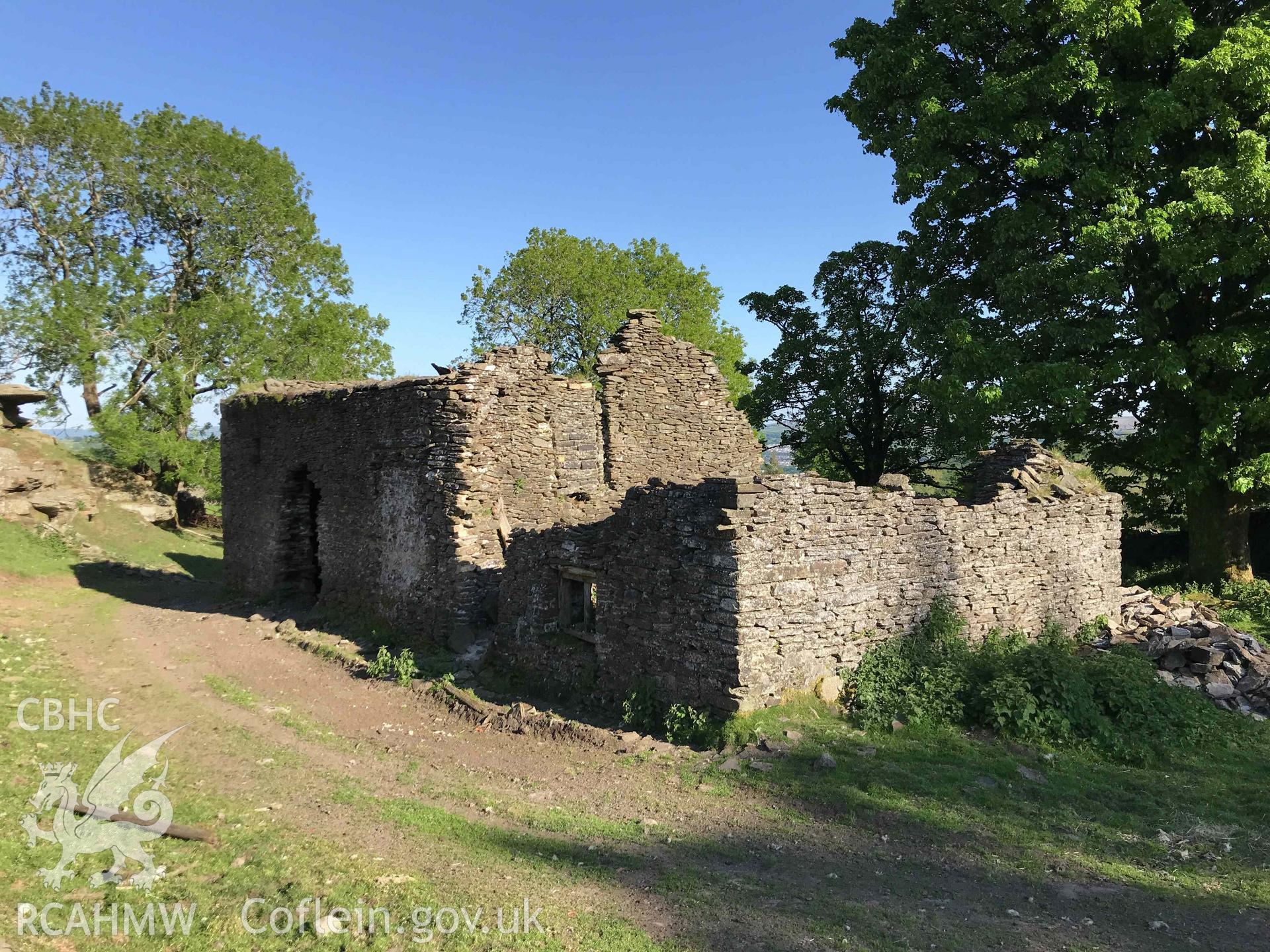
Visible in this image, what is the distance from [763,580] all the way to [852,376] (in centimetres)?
1060

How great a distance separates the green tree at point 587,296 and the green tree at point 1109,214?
17442 mm

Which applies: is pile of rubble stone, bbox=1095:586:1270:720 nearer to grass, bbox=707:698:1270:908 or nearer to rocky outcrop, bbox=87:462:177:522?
grass, bbox=707:698:1270:908

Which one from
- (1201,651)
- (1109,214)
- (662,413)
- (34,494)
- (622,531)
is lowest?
(1201,651)

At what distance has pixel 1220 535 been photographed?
15039 mm

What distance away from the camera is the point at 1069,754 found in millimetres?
8531

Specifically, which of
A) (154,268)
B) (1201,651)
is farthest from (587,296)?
(1201,651)

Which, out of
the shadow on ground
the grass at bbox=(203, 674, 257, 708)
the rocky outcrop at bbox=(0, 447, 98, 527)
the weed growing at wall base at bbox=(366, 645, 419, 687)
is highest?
the rocky outcrop at bbox=(0, 447, 98, 527)

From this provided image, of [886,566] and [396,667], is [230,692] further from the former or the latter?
[886,566]

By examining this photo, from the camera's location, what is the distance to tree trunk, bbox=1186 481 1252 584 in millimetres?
15008

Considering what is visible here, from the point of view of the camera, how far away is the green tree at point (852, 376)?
1745 cm

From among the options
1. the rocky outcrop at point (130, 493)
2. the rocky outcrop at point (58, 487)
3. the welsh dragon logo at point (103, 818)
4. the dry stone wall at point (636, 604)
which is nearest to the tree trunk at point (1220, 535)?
the dry stone wall at point (636, 604)

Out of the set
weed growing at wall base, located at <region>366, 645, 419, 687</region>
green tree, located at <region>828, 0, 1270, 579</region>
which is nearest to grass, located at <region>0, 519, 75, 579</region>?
weed growing at wall base, located at <region>366, 645, 419, 687</region>

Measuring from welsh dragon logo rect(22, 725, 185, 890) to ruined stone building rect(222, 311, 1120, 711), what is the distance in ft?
16.1

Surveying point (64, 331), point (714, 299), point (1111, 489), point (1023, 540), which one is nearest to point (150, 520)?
point (64, 331)
